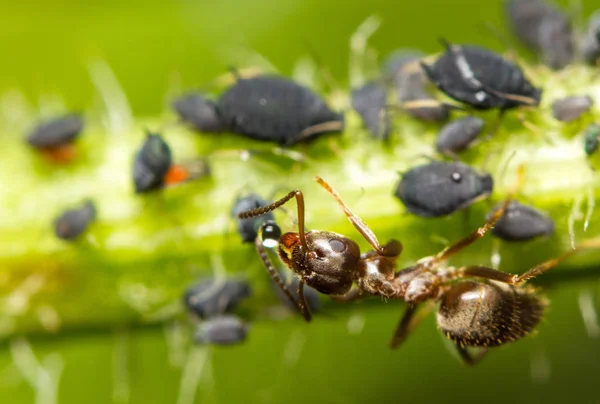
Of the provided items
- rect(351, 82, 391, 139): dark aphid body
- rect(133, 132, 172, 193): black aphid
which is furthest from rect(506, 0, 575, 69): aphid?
rect(133, 132, 172, 193): black aphid

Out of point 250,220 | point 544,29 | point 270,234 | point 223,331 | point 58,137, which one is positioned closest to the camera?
point 270,234

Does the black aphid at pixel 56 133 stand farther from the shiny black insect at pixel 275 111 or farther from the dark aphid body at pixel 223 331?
the dark aphid body at pixel 223 331

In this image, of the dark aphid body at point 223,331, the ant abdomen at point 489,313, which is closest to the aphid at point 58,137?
the dark aphid body at point 223,331

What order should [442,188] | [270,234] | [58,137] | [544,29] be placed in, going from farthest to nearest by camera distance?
[58,137]
[544,29]
[270,234]
[442,188]

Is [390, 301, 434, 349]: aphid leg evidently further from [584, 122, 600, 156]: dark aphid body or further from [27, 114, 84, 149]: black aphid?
[27, 114, 84, 149]: black aphid

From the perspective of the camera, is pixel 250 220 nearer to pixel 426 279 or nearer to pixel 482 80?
pixel 426 279

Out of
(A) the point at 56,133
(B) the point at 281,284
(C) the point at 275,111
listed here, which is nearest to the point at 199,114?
(C) the point at 275,111

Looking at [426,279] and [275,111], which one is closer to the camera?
[275,111]
